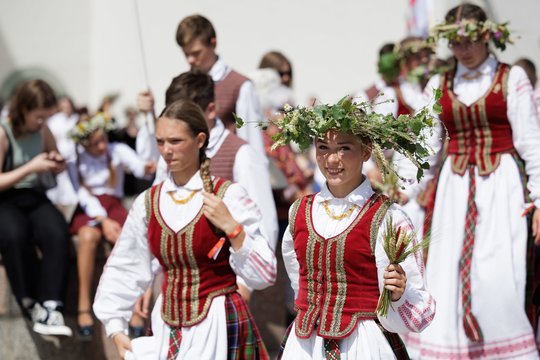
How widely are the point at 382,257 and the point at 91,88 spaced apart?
13.1 m

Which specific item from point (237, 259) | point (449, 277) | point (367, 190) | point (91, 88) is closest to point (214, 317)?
point (237, 259)

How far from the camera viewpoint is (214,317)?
4.75 metres

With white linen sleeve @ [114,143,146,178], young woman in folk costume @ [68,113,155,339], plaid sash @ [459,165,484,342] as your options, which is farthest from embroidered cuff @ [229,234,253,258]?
white linen sleeve @ [114,143,146,178]

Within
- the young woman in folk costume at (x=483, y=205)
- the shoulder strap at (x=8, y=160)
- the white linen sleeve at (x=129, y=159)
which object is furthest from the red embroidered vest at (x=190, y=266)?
the white linen sleeve at (x=129, y=159)

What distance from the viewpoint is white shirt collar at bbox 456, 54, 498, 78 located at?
588 cm

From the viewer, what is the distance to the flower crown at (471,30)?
580 centimetres

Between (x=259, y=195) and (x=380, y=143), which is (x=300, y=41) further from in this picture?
(x=380, y=143)

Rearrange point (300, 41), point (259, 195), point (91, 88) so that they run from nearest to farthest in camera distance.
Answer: point (259, 195), point (300, 41), point (91, 88)

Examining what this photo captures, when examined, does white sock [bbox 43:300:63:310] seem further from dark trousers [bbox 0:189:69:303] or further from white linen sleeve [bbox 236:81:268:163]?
white linen sleeve [bbox 236:81:268:163]

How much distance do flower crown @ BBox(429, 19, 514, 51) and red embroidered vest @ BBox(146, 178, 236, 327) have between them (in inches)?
70.3

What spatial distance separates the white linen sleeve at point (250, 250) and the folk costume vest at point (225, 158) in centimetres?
100

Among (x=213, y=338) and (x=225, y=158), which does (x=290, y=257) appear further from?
(x=225, y=158)

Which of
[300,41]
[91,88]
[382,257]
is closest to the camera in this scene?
[382,257]

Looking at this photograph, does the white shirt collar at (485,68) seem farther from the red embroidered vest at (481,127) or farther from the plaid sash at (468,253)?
Answer: the plaid sash at (468,253)
